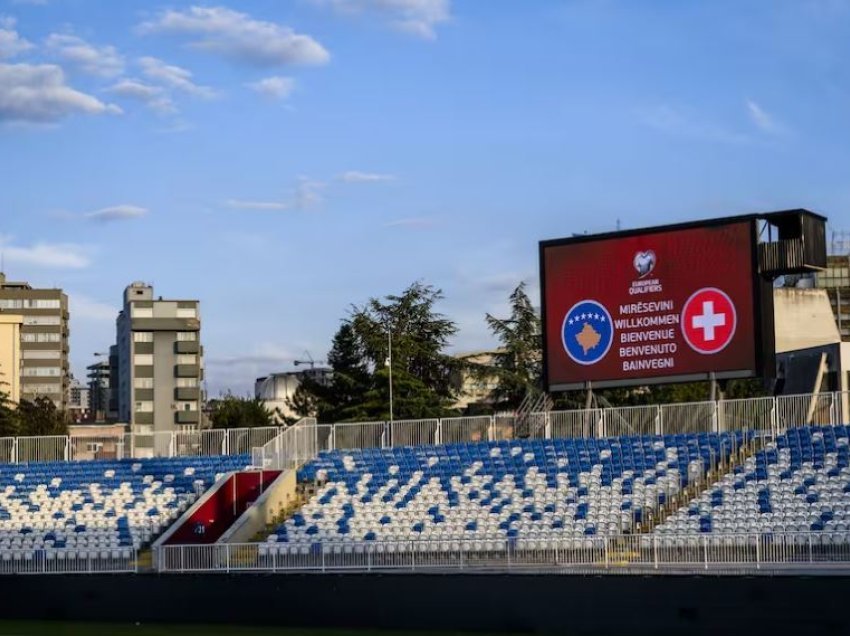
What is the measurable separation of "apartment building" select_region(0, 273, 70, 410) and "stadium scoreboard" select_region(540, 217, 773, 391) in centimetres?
10537

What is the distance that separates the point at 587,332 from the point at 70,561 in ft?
52.5

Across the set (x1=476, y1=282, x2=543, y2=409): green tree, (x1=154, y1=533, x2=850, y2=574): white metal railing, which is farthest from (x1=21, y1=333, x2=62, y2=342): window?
(x1=154, y1=533, x2=850, y2=574): white metal railing

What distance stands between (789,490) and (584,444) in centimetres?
802

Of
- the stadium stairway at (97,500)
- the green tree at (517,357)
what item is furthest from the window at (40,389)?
the stadium stairway at (97,500)

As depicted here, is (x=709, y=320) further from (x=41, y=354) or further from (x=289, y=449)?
(x=41, y=354)

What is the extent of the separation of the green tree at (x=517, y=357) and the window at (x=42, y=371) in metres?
76.2

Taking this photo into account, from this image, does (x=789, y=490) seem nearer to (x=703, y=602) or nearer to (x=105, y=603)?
(x=703, y=602)

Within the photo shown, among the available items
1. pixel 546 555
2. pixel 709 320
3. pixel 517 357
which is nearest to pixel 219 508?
pixel 546 555

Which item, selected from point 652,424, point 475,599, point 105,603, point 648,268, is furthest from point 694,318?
point 105,603

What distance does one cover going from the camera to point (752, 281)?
3988 centimetres

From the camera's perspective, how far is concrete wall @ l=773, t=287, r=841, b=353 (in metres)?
69.4

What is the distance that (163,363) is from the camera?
135 meters

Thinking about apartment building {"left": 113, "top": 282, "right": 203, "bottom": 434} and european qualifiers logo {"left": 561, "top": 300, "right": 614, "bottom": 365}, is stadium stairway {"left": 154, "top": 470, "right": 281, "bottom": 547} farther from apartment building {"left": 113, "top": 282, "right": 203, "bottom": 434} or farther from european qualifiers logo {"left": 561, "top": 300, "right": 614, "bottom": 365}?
apartment building {"left": 113, "top": 282, "right": 203, "bottom": 434}

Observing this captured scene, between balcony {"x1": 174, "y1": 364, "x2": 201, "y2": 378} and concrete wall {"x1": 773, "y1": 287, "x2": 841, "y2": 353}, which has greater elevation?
balcony {"x1": 174, "y1": 364, "x2": 201, "y2": 378}
